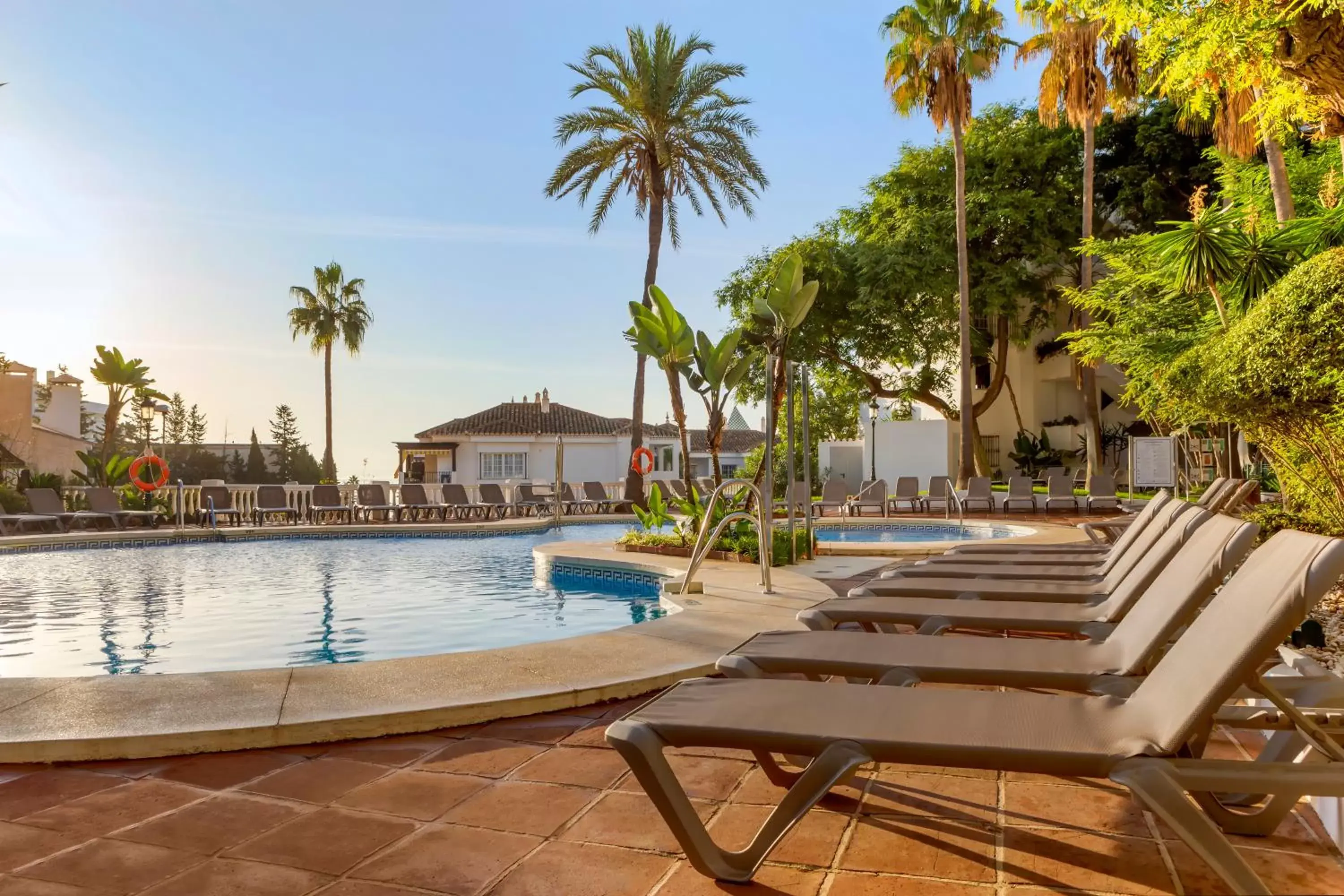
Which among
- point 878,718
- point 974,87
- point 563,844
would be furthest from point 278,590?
point 974,87

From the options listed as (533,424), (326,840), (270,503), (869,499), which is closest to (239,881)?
(326,840)

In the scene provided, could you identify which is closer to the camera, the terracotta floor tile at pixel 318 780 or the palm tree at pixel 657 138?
the terracotta floor tile at pixel 318 780

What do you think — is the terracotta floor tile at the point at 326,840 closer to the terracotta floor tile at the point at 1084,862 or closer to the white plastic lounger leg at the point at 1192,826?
the terracotta floor tile at the point at 1084,862

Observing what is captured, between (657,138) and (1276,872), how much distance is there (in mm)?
22452

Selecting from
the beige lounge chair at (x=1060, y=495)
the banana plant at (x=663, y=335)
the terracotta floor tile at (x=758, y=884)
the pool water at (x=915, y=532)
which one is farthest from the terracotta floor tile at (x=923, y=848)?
the beige lounge chair at (x=1060, y=495)

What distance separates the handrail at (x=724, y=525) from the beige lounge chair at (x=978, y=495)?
1364 centimetres

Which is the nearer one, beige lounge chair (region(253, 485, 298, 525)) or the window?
beige lounge chair (region(253, 485, 298, 525))

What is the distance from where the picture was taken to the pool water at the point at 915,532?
1590cm

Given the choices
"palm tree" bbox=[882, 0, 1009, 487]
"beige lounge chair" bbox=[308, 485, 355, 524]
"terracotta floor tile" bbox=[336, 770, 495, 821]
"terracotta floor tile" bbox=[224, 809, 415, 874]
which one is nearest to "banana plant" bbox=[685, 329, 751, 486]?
"terracotta floor tile" bbox=[336, 770, 495, 821]

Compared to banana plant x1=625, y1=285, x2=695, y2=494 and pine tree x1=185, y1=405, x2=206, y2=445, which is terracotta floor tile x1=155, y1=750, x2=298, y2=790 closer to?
banana plant x1=625, y1=285, x2=695, y2=494

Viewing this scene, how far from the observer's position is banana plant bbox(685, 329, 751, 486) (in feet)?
34.0

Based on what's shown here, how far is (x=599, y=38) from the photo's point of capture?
73.7 ft

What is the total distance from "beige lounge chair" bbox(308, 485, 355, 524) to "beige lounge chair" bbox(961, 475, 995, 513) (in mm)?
13936

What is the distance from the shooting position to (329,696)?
390 cm
